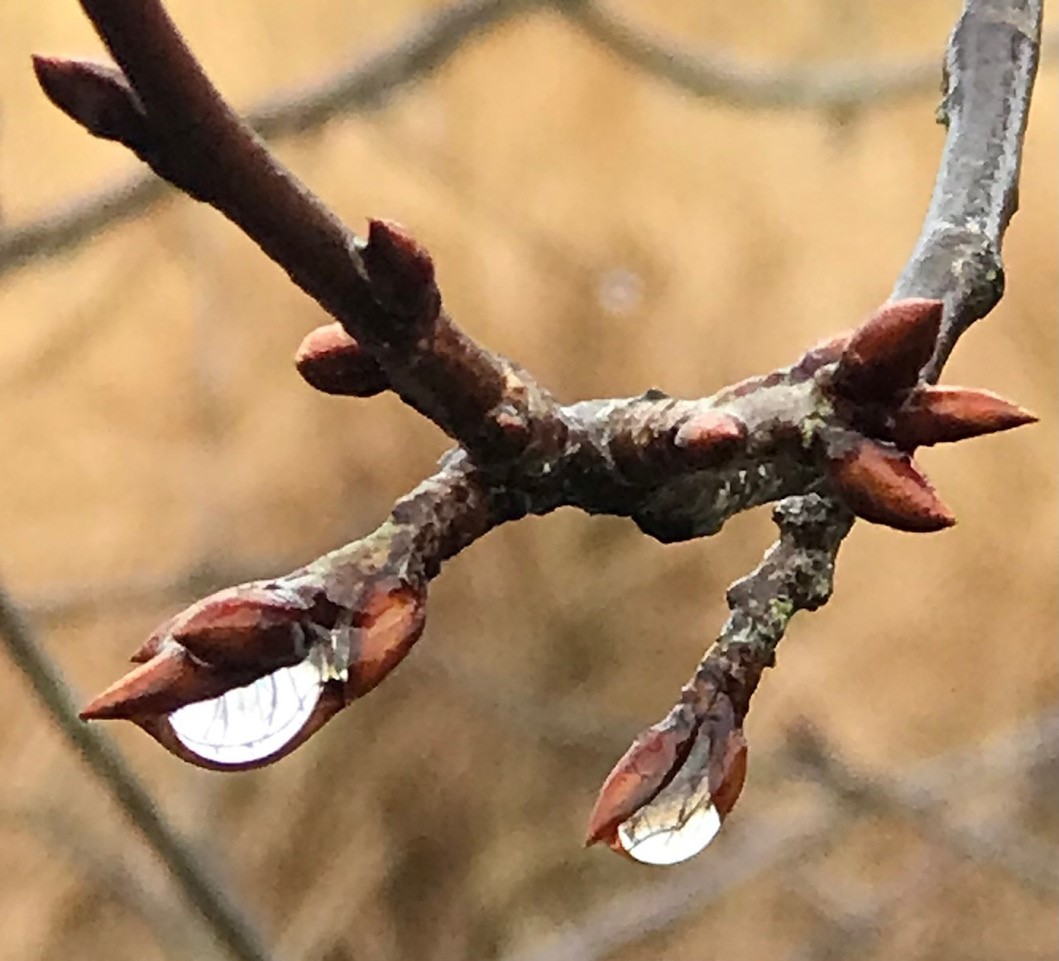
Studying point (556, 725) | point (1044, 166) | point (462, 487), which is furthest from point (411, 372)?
point (1044, 166)

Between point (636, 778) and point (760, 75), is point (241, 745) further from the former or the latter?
point (760, 75)

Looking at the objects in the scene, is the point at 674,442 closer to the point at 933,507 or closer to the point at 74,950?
the point at 933,507

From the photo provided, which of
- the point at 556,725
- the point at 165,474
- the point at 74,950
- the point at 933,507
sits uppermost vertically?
the point at 165,474

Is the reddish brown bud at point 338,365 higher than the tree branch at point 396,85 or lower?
lower

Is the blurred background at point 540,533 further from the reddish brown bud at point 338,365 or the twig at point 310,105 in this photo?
the reddish brown bud at point 338,365

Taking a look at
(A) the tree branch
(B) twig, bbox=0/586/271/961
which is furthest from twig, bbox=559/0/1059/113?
(B) twig, bbox=0/586/271/961

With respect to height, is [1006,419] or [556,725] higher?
[556,725]

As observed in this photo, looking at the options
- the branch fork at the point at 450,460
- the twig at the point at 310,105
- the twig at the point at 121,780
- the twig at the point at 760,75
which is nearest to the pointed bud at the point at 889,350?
the branch fork at the point at 450,460

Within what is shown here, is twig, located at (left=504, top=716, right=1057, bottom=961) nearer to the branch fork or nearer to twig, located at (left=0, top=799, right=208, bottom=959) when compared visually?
twig, located at (left=0, top=799, right=208, bottom=959)
